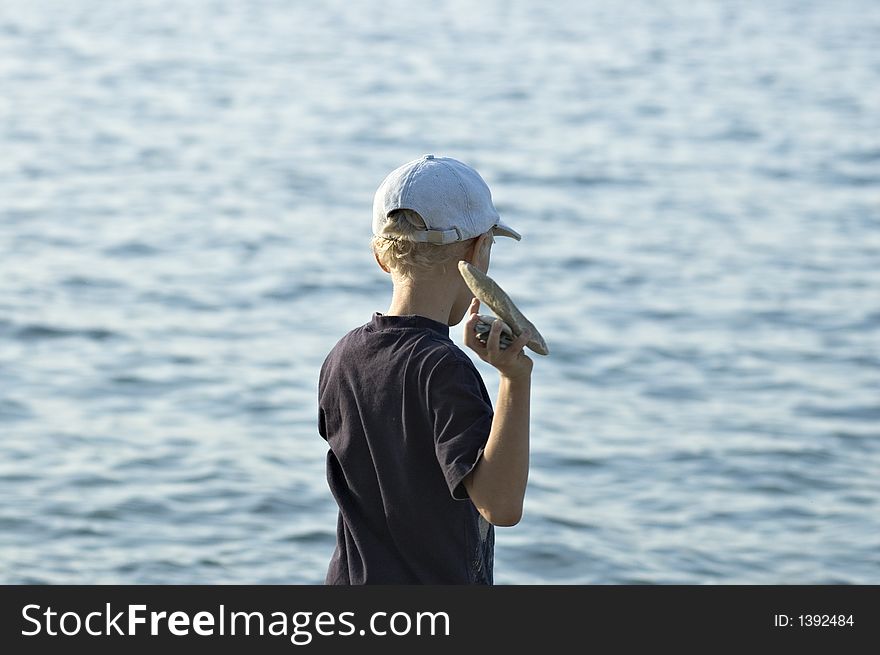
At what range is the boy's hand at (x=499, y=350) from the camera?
2.58 meters

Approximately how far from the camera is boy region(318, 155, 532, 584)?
266 cm

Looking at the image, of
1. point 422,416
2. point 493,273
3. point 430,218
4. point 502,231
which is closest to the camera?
point 422,416

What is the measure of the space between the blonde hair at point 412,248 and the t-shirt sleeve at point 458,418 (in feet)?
0.82

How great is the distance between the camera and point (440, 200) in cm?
285

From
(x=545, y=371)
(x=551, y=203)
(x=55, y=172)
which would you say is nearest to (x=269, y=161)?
(x=55, y=172)

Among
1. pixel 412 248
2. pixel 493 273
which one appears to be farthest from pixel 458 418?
pixel 493 273

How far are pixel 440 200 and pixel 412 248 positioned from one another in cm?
10

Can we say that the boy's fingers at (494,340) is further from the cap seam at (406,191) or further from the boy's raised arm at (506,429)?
the cap seam at (406,191)

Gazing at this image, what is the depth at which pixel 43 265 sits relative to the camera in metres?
11.0

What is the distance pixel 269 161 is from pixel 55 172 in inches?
75.7

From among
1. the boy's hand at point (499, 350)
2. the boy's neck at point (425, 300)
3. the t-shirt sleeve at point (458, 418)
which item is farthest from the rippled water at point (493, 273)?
the boy's hand at point (499, 350)

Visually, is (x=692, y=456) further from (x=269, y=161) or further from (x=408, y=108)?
(x=408, y=108)

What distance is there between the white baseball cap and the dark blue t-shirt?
6.9 inches

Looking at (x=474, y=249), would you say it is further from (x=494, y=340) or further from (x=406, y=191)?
(x=494, y=340)
